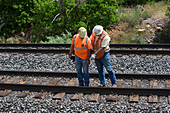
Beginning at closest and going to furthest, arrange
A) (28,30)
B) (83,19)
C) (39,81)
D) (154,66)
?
(39,81) → (154,66) → (83,19) → (28,30)

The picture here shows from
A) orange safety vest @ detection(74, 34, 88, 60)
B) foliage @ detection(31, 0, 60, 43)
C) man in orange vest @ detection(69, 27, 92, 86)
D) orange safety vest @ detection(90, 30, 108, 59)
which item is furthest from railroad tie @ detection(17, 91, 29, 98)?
foliage @ detection(31, 0, 60, 43)

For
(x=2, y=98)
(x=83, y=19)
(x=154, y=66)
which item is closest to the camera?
(x=2, y=98)

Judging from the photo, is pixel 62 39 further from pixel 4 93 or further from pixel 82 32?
pixel 82 32

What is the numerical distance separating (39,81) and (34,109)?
84.6 inches

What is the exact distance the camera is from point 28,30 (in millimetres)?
18328

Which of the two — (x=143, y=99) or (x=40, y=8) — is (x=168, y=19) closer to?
(x=40, y=8)

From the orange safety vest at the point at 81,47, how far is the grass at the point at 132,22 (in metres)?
6.77

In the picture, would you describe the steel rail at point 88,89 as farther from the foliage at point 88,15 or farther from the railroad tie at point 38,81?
the foliage at point 88,15

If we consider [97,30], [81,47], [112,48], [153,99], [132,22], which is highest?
[97,30]

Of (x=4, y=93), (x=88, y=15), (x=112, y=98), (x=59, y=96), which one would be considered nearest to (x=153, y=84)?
(x=112, y=98)

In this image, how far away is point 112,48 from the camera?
40.5ft

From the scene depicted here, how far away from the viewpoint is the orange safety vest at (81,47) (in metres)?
7.83

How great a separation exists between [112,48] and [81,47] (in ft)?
15.3

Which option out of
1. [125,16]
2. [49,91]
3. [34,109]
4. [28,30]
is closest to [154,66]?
[49,91]
